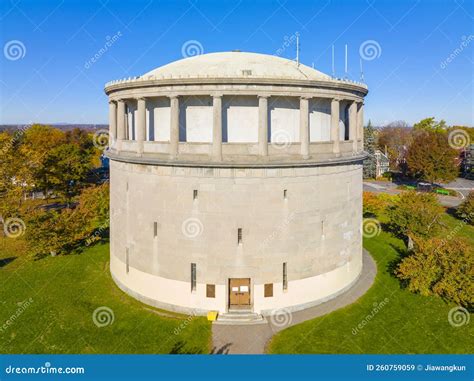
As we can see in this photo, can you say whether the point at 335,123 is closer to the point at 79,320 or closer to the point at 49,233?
the point at 79,320

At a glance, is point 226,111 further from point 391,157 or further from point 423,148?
point 391,157

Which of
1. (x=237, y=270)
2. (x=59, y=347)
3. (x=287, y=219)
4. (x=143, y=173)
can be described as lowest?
(x=59, y=347)

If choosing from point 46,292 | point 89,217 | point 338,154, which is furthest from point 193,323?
point 89,217

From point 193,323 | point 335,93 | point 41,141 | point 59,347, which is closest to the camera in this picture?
point 59,347

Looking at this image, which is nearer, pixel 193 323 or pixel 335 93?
pixel 193 323

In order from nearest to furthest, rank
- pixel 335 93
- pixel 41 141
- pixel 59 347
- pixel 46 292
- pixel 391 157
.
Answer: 1. pixel 59 347
2. pixel 335 93
3. pixel 46 292
4. pixel 41 141
5. pixel 391 157

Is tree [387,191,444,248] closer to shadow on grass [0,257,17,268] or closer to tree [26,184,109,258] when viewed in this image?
tree [26,184,109,258]
